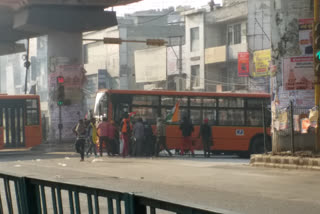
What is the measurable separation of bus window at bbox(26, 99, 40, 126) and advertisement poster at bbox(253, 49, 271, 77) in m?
19.3

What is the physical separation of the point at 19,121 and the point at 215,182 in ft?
67.9

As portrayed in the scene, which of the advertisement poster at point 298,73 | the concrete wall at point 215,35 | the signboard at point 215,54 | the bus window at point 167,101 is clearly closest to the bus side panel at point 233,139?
the bus window at point 167,101

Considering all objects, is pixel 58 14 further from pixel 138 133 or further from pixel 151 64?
pixel 151 64

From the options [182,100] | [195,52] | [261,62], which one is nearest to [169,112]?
[182,100]

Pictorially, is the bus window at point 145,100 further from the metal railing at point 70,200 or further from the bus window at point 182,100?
the metal railing at point 70,200

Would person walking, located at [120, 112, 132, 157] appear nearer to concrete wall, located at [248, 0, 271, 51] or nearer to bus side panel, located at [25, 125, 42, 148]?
bus side panel, located at [25, 125, 42, 148]

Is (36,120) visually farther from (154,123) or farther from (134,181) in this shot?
(134,181)

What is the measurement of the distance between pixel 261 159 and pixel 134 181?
4.91 metres

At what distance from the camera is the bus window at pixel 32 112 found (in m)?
36.3

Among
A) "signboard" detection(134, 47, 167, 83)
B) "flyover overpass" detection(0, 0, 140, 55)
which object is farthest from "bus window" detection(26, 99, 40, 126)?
"signboard" detection(134, 47, 167, 83)

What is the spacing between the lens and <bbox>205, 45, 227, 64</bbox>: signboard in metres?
55.2

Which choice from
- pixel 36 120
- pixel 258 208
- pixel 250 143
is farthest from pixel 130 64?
pixel 258 208

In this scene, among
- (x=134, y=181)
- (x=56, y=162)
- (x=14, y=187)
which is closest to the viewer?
(x=14, y=187)

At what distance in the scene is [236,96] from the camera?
3309cm
